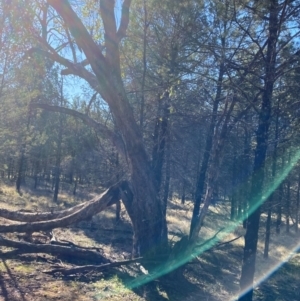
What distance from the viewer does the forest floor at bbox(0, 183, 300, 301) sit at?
26.1 ft

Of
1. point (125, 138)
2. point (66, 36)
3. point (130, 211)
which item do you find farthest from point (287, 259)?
point (66, 36)

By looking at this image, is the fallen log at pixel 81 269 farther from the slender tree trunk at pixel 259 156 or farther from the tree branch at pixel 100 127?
the tree branch at pixel 100 127

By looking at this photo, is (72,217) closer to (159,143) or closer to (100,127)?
(100,127)

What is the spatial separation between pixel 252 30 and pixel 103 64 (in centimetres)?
388

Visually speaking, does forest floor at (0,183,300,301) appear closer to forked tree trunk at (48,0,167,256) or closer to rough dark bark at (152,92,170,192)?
forked tree trunk at (48,0,167,256)

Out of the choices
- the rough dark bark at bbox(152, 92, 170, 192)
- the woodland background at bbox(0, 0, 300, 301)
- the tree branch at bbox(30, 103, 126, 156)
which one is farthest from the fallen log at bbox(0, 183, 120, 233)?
the rough dark bark at bbox(152, 92, 170, 192)

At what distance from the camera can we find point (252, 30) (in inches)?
404

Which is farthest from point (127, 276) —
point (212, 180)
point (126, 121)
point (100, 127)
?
point (100, 127)

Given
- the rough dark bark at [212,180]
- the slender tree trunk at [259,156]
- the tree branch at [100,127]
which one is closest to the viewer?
the slender tree trunk at [259,156]

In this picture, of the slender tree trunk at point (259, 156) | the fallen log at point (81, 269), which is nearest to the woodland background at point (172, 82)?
the slender tree trunk at point (259, 156)

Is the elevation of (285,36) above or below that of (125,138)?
above

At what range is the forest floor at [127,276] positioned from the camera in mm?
7957

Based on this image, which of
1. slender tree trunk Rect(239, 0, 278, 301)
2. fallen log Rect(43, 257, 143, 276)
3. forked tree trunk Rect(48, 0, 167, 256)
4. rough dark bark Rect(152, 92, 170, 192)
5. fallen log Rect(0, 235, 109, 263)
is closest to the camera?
slender tree trunk Rect(239, 0, 278, 301)

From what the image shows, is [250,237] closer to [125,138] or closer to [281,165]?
[125,138]
